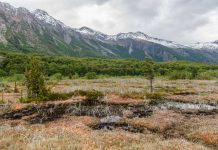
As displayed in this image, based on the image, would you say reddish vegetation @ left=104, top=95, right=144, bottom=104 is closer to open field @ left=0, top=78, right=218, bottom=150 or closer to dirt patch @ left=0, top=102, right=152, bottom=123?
open field @ left=0, top=78, right=218, bottom=150

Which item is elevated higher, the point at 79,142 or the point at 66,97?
the point at 79,142

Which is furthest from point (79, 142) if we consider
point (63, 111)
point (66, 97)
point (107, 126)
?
point (66, 97)

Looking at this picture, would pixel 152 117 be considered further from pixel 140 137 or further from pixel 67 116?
pixel 140 137

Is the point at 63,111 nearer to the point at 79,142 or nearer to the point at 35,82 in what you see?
the point at 35,82

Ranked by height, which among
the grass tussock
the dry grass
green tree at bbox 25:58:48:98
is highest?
green tree at bbox 25:58:48:98

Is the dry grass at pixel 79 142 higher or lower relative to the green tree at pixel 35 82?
lower

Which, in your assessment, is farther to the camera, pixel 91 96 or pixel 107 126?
pixel 91 96

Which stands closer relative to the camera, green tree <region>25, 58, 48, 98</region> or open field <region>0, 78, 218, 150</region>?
open field <region>0, 78, 218, 150</region>

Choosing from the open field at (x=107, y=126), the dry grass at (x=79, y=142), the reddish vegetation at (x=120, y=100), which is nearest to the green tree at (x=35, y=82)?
the open field at (x=107, y=126)

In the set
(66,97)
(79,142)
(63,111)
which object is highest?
(79,142)

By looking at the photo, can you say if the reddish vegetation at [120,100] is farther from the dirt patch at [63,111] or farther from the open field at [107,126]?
the dirt patch at [63,111]

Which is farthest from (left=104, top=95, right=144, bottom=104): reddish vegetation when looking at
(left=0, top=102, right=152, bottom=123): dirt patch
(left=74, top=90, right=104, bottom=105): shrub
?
(left=0, top=102, right=152, bottom=123): dirt patch

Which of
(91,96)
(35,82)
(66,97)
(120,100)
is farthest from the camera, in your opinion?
(35,82)

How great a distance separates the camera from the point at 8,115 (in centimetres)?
4941
